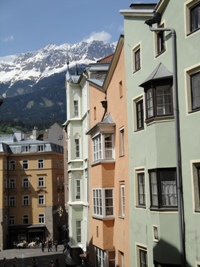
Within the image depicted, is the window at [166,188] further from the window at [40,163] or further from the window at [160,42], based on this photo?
the window at [40,163]

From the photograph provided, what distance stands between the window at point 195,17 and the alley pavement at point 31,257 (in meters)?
35.6

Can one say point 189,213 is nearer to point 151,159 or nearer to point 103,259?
point 151,159

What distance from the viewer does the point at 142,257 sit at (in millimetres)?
18422

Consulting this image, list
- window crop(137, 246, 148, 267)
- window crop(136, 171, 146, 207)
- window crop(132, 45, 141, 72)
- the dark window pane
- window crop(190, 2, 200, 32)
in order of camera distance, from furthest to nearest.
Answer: window crop(132, 45, 141, 72) < window crop(136, 171, 146, 207) < window crop(137, 246, 148, 267) < window crop(190, 2, 200, 32) < the dark window pane

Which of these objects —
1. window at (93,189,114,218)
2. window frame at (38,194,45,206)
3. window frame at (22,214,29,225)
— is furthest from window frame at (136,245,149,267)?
window frame at (22,214,29,225)

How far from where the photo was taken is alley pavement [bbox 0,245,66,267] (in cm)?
4815

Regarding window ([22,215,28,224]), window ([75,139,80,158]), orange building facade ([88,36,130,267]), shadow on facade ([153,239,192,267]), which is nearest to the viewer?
shadow on facade ([153,239,192,267])

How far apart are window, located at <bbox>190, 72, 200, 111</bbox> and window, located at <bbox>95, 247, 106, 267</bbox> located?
484 inches

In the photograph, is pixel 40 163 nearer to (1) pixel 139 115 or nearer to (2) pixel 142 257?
(1) pixel 139 115

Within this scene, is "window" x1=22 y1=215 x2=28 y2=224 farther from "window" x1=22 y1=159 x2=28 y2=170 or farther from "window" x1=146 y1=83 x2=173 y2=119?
"window" x1=146 y1=83 x2=173 y2=119

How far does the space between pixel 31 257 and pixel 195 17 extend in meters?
47.4

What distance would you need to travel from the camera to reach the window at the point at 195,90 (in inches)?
570

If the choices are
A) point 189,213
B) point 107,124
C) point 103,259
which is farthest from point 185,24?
point 103,259

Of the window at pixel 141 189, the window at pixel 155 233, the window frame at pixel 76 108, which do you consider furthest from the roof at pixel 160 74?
the window frame at pixel 76 108
